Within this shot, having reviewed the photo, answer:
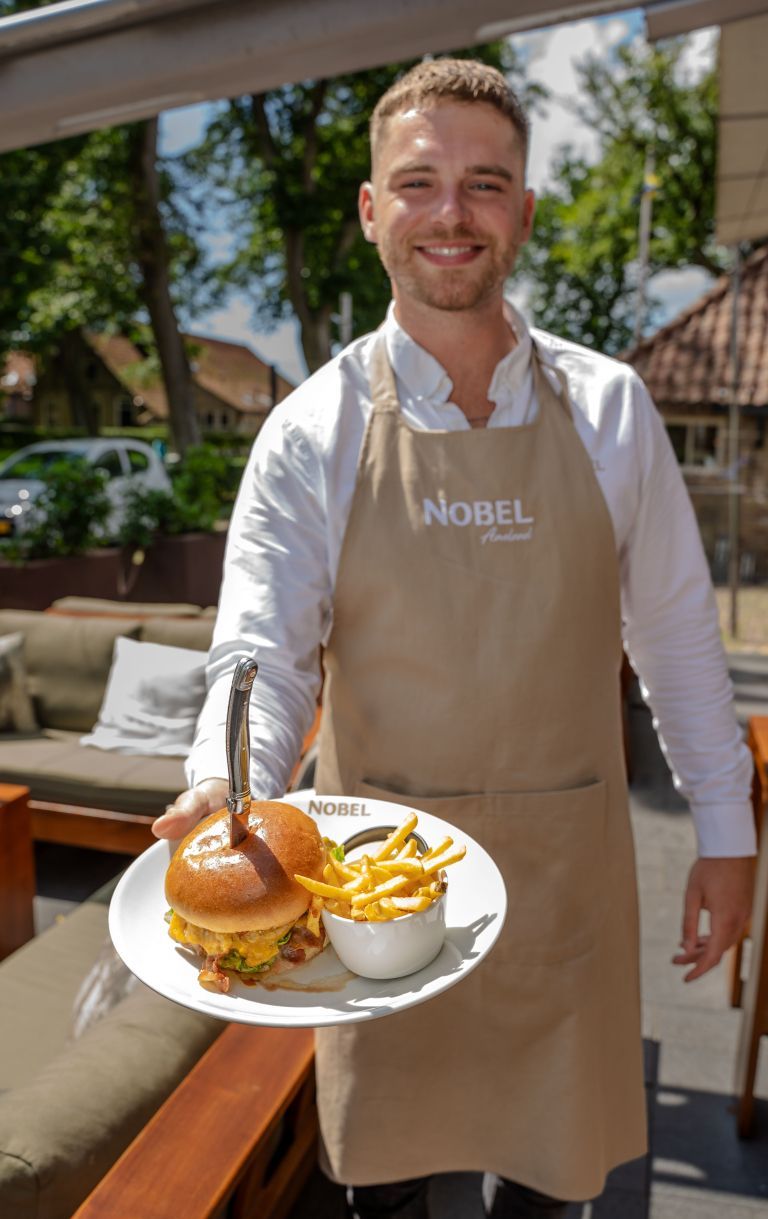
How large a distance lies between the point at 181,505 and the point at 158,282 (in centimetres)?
470

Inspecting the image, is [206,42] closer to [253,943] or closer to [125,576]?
[253,943]

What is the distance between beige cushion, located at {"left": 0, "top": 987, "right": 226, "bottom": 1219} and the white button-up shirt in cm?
57

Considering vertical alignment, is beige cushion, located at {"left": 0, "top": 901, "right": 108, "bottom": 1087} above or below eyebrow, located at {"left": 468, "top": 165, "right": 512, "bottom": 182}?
below

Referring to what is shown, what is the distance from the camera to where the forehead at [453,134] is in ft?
4.81

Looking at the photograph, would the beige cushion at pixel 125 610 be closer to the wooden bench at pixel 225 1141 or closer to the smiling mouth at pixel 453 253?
the wooden bench at pixel 225 1141

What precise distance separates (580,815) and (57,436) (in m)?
31.0

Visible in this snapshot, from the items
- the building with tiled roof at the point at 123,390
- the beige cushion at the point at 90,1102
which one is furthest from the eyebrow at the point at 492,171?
the building with tiled roof at the point at 123,390

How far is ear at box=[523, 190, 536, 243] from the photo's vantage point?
161 cm

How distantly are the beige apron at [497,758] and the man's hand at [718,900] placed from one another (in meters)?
0.12

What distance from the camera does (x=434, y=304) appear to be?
153 centimetres

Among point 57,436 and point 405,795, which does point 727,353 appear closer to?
point 405,795

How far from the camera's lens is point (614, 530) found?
5.16ft

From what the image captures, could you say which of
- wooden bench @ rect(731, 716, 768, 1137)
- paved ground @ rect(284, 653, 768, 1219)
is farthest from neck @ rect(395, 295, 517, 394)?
paved ground @ rect(284, 653, 768, 1219)

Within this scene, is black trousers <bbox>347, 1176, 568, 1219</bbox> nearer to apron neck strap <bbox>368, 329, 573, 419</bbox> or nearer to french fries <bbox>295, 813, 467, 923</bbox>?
french fries <bbox>295, 813, 467, 923</bbox>
